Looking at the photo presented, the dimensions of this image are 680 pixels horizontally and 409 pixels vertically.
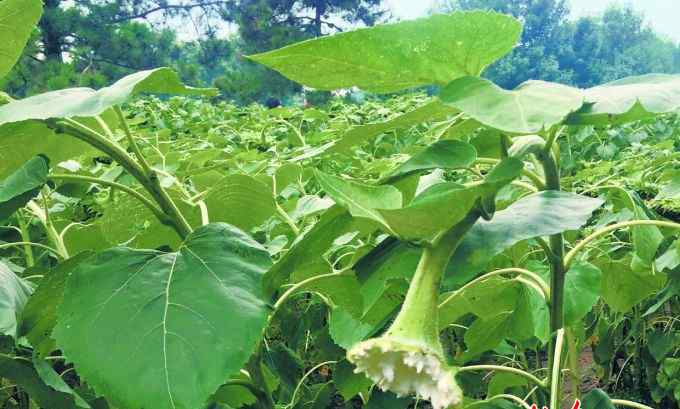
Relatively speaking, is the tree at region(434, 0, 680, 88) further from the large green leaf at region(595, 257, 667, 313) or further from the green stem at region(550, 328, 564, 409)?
the green stem at region(550, 328, 564, 409)

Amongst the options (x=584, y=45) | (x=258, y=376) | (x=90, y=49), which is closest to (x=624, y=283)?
(x=258, y=376)

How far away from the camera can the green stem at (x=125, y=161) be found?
62 centimetres

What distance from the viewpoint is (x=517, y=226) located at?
44cm

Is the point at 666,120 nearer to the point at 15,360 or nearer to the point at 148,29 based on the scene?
the point at 15,360

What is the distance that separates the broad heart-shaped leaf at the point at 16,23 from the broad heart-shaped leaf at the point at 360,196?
33 centimetres

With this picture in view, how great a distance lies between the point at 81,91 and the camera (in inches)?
22.5

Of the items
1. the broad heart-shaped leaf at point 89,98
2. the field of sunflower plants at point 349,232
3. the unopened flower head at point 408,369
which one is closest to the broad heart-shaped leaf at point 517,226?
the field of sunflower plants at point 349,232

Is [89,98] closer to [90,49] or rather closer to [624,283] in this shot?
[624,283]

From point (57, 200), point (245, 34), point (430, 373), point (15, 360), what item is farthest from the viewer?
point (245, 34)

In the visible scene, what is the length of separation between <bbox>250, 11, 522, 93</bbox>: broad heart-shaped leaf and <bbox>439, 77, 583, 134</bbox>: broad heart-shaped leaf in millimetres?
29

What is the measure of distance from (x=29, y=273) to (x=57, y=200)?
0.62 metres

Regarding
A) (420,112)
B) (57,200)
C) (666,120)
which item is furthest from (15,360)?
(666,120)

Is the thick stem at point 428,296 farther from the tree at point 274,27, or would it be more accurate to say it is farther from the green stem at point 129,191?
the tree at point 274,27

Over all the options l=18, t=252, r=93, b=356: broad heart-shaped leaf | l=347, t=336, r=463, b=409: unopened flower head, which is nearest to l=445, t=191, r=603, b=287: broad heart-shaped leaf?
l=347, t=336, r=463, b=409: unopened flower head
